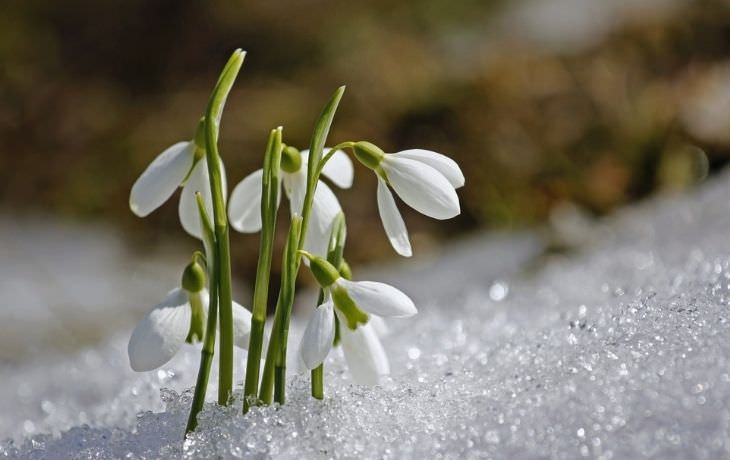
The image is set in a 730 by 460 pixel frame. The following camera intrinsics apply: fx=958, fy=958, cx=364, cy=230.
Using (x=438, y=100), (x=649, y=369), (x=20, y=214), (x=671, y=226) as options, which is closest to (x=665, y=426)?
(x=649, y=369)

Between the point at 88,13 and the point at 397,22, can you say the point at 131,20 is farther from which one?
the point at 397,22

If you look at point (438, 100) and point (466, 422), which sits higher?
point (438, 100)

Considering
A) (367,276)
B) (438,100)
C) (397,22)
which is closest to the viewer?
(367,276)

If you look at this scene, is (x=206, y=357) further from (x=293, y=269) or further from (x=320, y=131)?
(x=320, y=131)

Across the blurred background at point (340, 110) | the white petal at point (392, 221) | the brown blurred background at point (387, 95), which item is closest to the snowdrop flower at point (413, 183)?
the white petal at point (392, 221)

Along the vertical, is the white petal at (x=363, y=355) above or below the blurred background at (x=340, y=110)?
below

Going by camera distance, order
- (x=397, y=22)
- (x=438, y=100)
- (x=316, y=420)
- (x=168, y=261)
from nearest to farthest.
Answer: (x=316, y=420), (x=168, y=261), (x=438, y=100), (x=397, y=22)

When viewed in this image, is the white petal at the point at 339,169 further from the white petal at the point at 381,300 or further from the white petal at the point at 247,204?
the white petal at the point at 381,300
